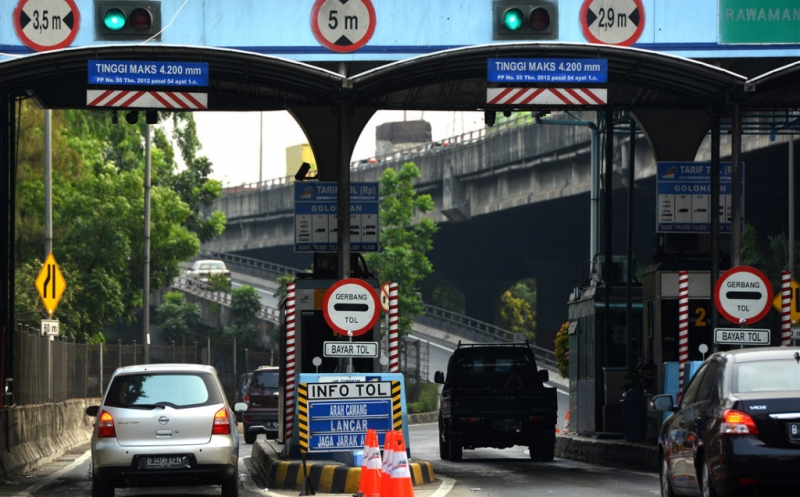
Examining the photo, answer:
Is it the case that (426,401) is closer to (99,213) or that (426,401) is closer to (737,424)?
(99,213)

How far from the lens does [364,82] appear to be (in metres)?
20.5

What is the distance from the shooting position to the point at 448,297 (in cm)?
9331

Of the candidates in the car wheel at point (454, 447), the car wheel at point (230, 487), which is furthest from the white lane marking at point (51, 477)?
Answer: the car wheel at point (454, 447)

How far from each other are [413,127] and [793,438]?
108346 millimetres

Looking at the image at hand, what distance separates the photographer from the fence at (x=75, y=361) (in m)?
26.1

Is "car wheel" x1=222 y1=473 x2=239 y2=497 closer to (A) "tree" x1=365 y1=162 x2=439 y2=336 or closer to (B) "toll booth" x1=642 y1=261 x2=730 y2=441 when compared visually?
(B) "toll booth" x1=642 y1=261 x2=730 y2=441

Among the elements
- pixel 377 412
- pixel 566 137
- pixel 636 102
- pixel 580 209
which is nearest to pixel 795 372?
pixel 377 412

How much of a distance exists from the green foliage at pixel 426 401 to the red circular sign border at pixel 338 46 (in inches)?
1198

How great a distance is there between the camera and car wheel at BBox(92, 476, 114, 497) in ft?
51.4

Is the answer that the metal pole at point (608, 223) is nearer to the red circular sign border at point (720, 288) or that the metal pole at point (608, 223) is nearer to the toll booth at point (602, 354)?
the toll booth at point (602, 354)

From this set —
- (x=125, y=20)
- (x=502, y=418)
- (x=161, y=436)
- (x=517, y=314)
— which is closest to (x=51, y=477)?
(x=161, y=436)

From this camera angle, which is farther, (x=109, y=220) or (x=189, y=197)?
(x=189, y=197)

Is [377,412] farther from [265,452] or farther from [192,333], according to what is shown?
[192,333]

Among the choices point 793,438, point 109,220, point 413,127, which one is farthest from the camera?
point 413,127
